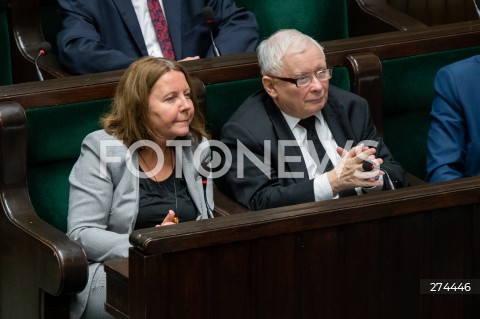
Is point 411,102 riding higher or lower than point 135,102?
lower

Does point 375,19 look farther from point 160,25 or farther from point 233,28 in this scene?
point 160,25

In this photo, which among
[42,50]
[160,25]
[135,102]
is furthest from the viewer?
[160,25]

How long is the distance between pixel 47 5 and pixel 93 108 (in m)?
0.57

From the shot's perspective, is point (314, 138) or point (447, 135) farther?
point (447, 135)

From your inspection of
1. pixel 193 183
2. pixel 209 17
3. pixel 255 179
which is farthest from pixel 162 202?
pixel 209 17

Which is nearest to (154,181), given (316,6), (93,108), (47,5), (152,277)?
(93,108)

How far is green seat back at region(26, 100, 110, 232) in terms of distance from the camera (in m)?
1.98

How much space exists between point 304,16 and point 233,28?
26 cm

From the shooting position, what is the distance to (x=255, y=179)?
6.73 ft

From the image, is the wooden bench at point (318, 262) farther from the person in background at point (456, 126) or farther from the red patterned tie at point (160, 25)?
the red patterned tie at point (160, 25)

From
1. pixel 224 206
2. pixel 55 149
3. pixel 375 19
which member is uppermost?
pixel 375 19

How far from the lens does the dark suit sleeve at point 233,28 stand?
8.12 feet

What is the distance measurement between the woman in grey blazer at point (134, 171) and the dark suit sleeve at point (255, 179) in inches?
2.4

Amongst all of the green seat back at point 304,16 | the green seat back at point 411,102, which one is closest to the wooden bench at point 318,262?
the green seat back at point 411,102
